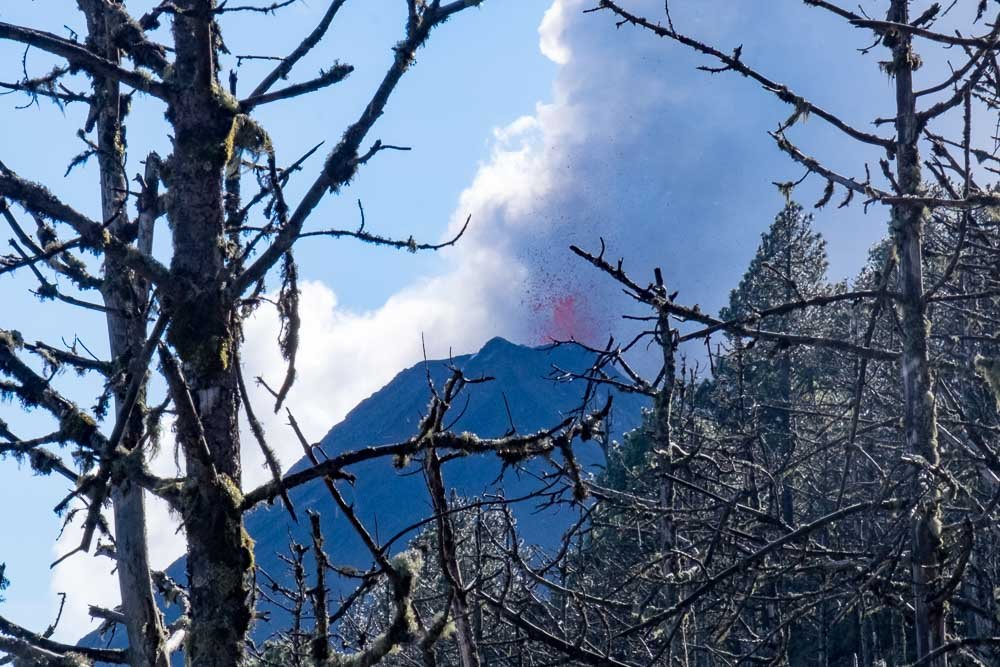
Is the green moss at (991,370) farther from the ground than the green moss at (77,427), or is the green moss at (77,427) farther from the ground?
the green moss at (991,370)

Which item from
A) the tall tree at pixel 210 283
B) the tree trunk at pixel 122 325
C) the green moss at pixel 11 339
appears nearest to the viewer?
the tall tree at pixel 210 283

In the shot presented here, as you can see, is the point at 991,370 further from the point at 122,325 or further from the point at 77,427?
the point at 122,325

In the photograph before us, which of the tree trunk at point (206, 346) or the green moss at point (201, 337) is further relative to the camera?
the green moss at point (201, 337)

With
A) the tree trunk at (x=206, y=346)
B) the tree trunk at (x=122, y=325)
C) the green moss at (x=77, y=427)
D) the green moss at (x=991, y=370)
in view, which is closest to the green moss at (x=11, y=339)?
the tree trunk at (x=122, y=325)

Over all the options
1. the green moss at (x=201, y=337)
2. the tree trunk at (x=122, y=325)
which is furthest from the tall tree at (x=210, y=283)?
the tree trunk at (x=122, y=325)

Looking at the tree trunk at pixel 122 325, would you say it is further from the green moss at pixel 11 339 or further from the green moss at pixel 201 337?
the green moss at pixel 201 337

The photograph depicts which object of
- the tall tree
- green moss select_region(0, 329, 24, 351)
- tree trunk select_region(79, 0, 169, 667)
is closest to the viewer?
the tall tree

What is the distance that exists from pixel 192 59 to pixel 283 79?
58 centimetres

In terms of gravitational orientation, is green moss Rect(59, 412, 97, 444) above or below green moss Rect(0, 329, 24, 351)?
below

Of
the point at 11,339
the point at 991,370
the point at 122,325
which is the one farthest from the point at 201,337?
the point at 991,370

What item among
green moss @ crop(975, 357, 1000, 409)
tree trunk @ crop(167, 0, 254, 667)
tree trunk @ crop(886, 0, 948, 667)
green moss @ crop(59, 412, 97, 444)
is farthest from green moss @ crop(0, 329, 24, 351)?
green moss @ crop(975, 357, 1000, 409)

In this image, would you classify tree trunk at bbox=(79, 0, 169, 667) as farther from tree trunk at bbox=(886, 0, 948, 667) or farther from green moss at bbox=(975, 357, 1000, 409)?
green moss at bbox=(975, 357, 1000, 409)

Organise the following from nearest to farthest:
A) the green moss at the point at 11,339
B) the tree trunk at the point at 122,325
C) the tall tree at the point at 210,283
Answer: the tall tree at the point at 210,283, the green moss at the point at 11,339, the tree trunk at the point at 122,325

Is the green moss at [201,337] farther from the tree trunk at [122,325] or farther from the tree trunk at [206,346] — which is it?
the tree trunk at [122,325]
